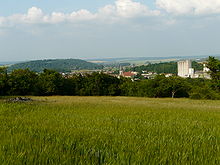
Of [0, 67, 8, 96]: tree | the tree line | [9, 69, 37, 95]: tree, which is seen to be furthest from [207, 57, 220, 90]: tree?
[0, 67, 8, 96]: tree

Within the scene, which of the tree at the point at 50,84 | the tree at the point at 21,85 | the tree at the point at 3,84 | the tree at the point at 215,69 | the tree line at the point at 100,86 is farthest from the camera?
the tree at the point at 50,84

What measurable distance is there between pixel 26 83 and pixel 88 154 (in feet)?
167

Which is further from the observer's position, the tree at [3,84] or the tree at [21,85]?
the tree at [21,85]

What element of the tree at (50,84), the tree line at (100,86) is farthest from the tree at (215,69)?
the tree at (50,84)

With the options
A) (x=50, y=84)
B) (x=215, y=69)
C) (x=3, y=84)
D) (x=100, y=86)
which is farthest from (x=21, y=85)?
(x=215, y=69)

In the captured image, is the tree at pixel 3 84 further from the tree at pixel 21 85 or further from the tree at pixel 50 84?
the tree at pixel 50 84

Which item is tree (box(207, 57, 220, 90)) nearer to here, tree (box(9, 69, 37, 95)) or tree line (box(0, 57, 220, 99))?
tree line (box(0, 57, 220, 99))

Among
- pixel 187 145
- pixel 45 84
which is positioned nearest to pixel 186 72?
pixel 45 84

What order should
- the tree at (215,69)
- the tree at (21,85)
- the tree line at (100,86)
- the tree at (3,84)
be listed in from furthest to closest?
the tree at (215,69)
the tree line at (100,86)
the tree at (21,85)
the tree at (3,84)

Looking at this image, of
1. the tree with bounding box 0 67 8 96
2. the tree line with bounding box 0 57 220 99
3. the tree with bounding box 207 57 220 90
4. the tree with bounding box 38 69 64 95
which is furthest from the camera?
the tree with bounding box 38 69 64 95

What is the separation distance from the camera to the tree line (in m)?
50.7

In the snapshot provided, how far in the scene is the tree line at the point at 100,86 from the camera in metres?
50.7

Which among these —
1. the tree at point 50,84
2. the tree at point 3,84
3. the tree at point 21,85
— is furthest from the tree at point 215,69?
the tree at point 3,84

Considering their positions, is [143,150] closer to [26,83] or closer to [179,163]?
[179,163]
